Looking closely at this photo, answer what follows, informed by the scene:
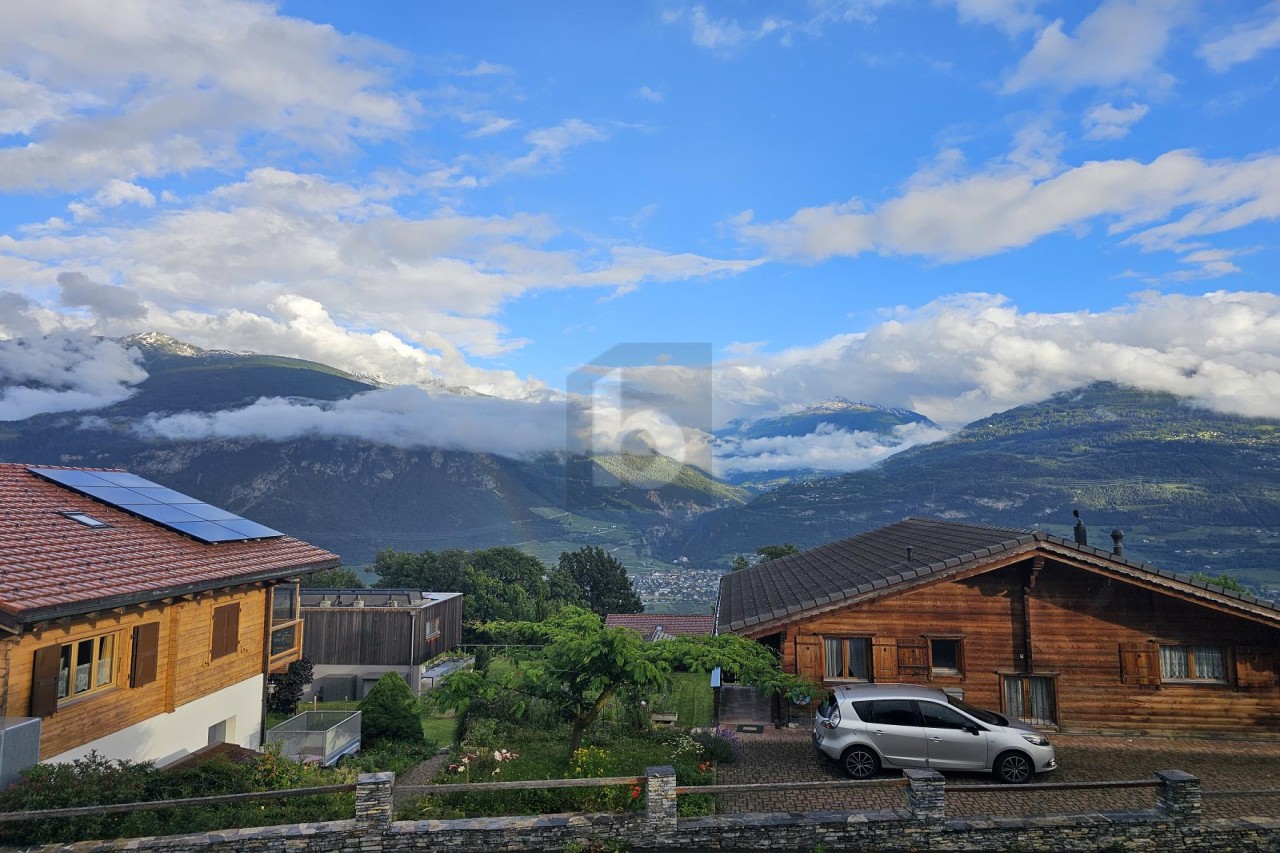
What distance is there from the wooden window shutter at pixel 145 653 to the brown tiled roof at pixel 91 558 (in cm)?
134

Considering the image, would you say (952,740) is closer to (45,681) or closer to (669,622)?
(45,681)

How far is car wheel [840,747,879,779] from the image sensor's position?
45.3ft

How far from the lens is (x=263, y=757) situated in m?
13.1

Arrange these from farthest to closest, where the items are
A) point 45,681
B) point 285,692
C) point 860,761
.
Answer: point 285,692 < point 860,761 < point 45,681

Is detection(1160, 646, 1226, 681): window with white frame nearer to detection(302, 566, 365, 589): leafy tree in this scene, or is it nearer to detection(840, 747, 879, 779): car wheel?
detection(840, 747, 879, 779): car wheel

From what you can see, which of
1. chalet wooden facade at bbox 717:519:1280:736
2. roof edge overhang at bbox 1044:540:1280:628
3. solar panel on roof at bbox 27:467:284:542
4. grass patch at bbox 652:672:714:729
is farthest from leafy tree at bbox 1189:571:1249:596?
solar panel on roof at bbox 27:467:284:542

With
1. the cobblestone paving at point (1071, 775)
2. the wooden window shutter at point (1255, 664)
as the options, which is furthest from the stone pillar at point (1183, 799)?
the wooden window shutter at point (1255, 664)

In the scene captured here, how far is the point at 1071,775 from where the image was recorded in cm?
1427

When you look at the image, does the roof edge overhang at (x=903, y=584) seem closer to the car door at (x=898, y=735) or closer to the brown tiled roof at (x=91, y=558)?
the car door at (x=898, y=735)

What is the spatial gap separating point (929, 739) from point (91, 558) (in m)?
17.0

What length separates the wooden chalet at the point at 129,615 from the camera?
12.6 metres

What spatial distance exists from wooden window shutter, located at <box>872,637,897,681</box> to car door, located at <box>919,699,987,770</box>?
13.6ft

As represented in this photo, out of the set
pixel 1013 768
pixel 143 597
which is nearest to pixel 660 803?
pixel 1013 768

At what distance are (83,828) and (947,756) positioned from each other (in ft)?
47.1
